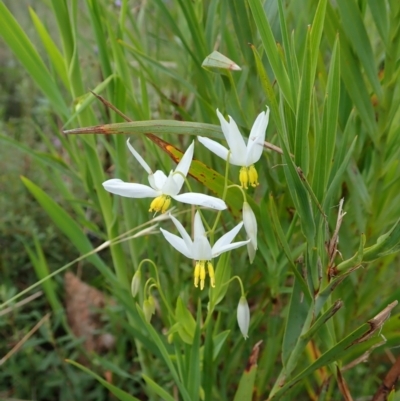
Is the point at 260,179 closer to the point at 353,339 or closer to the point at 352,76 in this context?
the point at 352,76

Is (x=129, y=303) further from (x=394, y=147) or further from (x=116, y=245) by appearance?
(x=394, y=147)

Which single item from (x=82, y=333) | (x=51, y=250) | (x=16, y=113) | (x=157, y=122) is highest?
(x=157, y=122)

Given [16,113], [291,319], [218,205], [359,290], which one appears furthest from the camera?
[16,113]

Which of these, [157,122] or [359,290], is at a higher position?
[157,122]

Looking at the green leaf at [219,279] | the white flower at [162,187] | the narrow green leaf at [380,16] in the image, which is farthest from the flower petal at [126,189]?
the narrow green leaf at [380,16]

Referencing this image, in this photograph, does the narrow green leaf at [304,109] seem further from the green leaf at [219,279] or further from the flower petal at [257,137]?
the green leaf at [219,279]

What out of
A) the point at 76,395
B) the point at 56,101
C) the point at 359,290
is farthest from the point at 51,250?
the point at 359,290

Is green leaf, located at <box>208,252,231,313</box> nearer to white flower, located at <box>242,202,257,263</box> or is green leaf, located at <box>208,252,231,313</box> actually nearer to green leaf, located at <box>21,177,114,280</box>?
white flower, located at <box>242,202,257,263</box>
